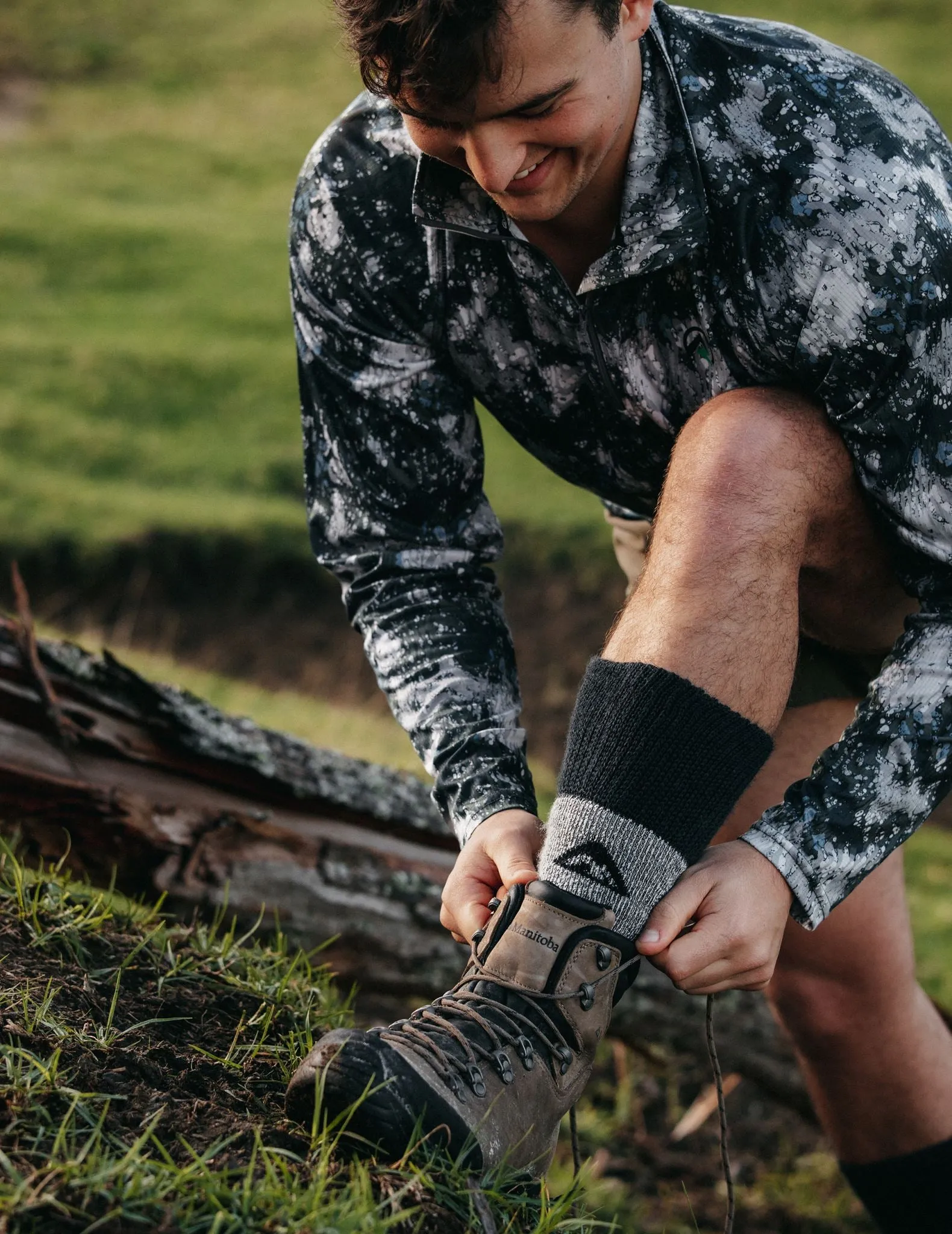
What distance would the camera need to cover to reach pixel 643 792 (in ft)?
6.46

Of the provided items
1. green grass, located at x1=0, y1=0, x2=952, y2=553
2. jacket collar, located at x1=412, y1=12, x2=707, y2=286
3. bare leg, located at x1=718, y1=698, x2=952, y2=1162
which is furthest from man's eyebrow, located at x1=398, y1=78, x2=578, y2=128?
green grass, located at x1=0, y1=0, x2=952, y2=553

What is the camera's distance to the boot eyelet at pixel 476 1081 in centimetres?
187

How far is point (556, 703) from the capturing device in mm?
6156

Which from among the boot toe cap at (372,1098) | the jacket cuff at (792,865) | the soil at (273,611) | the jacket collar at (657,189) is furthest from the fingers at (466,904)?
the soil at (273,611)

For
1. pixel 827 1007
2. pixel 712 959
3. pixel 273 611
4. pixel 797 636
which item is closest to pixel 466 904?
pixel 712 959

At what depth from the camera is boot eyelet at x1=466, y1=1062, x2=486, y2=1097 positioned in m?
1.87

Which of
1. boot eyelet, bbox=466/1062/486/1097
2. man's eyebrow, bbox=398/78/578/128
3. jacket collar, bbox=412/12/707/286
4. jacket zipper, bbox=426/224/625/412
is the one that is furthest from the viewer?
jacket zipper, bbox=426/224/625/412

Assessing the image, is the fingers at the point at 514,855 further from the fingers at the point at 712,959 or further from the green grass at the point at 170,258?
the green grass at the point at 170,258

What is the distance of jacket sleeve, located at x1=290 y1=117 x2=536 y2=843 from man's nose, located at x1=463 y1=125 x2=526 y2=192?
1.65 feet

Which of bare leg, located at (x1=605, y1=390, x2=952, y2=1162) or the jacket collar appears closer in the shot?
bare leg, located at (x1=605, y1=390, x2=952, y2=1162)

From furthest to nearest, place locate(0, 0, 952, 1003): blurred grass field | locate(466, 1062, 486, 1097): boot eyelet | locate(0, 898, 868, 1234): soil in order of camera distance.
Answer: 1. locate(0, 0, 952, 1003): blurred grass field
2. locate(466, 1062, 486, 1097): boot eyelet
3. locate(0, 898, 868, 1234): soil

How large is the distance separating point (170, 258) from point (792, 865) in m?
10.1

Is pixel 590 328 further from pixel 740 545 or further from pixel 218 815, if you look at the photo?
pixel 218 815

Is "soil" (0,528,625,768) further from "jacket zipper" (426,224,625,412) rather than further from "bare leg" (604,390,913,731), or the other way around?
"bare leg" (604,390,913,731)
